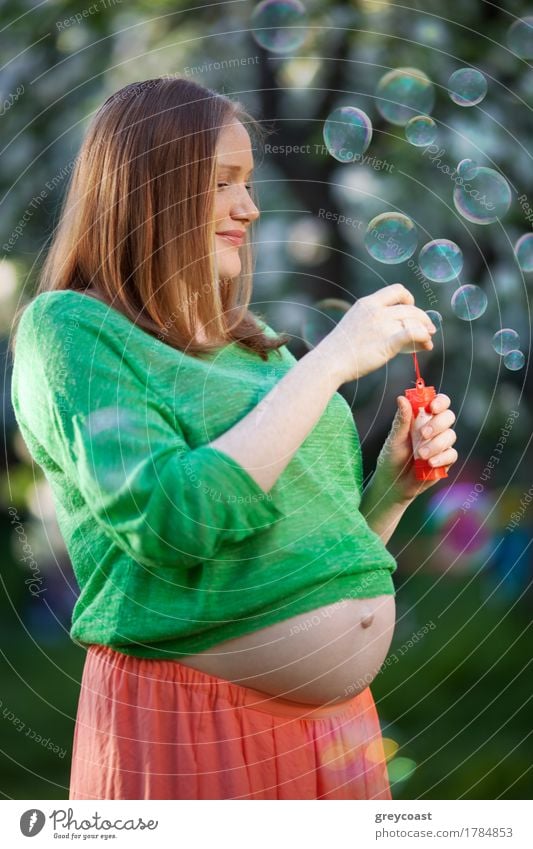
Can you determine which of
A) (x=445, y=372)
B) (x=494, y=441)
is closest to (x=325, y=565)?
(x=445, y=372)

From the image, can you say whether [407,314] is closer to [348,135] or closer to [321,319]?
[348,135]

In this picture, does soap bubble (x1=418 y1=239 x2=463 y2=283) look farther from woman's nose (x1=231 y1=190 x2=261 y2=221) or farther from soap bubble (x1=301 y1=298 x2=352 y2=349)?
woman's nose (x1=231 y1=190 x2=261 y2=221)

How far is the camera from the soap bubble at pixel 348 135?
183 centimetres

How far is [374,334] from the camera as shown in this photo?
4.28ft

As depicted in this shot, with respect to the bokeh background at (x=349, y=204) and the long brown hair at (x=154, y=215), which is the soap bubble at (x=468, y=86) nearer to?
the long brown hair at (x=154, y=215)

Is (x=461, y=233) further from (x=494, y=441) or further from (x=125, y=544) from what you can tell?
(x=125, y=544)

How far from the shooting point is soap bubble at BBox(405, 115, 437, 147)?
1.88m

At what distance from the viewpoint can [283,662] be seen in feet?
4.32

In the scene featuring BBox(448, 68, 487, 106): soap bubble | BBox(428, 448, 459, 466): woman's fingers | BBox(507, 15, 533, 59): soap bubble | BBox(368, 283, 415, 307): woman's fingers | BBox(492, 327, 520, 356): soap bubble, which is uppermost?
BBox(507, 15, 533, 59): soap bubble

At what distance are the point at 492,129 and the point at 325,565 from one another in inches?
104

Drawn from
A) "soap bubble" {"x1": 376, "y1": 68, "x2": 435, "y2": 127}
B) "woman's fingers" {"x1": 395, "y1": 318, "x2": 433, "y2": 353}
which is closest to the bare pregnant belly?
"woman's fingers" {"x1": 395, "y1": 318, "x2": 433, "y2": 353}

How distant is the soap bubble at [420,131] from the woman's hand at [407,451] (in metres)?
0.54

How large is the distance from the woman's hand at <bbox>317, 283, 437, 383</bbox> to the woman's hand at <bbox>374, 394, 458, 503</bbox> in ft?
0.49

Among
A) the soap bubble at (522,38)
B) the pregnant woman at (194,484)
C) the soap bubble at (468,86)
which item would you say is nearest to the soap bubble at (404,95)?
the soap bubble at (468,86)
